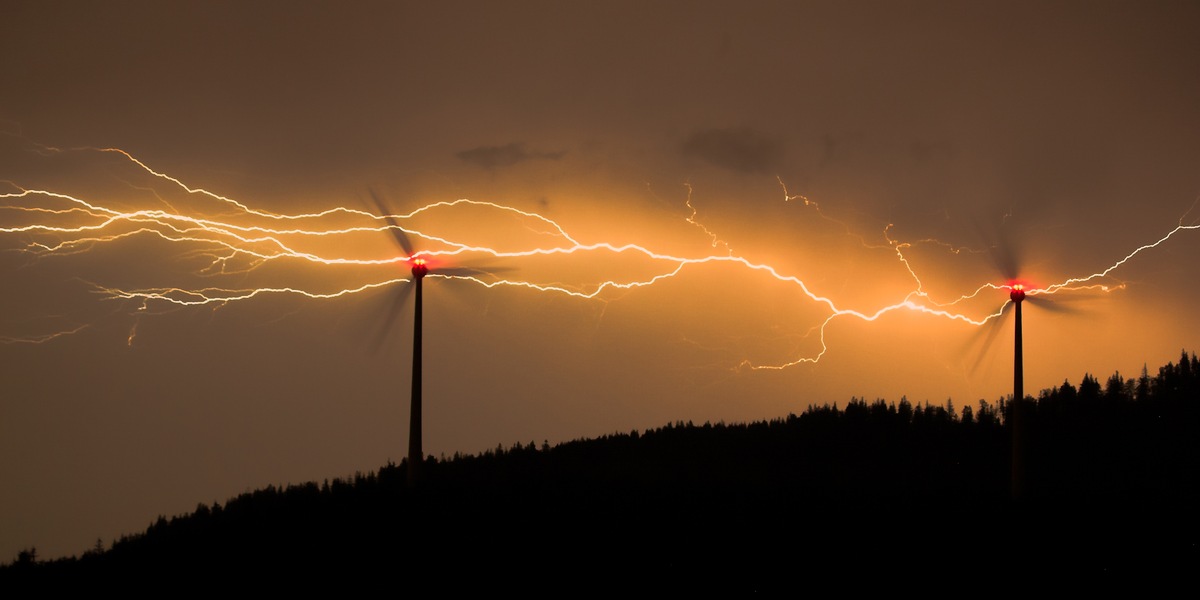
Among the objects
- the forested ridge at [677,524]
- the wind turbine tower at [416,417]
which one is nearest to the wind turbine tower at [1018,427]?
the forested ridge at [677,524]

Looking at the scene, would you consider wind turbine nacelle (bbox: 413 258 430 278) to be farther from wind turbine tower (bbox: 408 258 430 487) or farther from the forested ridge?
the forested ridge

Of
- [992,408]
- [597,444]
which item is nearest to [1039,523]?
[597,444]

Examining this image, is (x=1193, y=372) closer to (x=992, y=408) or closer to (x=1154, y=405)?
(x=1154, y=405)

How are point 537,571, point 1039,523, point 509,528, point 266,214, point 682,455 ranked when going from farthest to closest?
point 682,455 < point 266,214 < point 1039,523 < point 509,528 < point 537,571

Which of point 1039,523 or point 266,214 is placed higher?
point 266,214

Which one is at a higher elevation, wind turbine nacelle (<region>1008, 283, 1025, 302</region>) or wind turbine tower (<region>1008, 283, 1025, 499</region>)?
wind turbine nacelle (<region>1008, 283, 1025, 302</region>)

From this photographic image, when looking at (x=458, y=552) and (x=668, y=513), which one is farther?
(x=668, y=513)

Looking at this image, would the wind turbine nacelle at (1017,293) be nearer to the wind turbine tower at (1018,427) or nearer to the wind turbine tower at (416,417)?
the wind turbine tower at (1018,427)

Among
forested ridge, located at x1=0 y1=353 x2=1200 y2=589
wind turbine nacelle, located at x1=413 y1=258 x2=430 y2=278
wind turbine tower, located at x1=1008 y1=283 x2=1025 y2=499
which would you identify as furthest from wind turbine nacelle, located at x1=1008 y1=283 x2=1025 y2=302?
wind turbine nacelle, located at x1=413 y1=258 x2=430 y2=278
